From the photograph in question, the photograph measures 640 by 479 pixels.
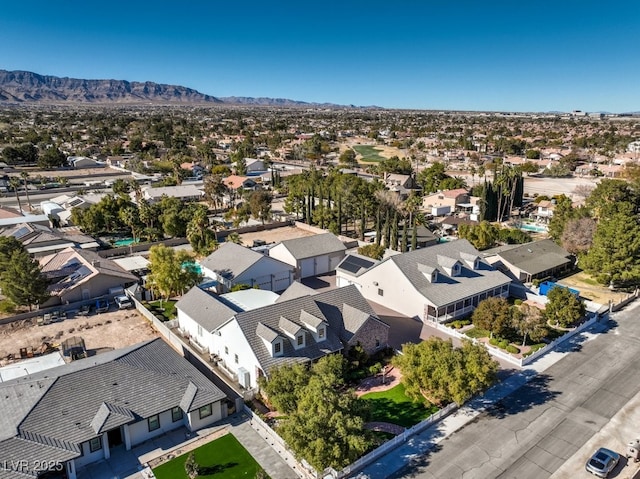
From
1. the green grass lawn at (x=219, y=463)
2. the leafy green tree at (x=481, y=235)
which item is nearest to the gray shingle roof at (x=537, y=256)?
the leafy green tree at (x=481, y=235)

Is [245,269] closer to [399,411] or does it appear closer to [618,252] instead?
[399,411]

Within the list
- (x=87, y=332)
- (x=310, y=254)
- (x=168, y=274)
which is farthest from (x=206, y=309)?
(x=310, y=254)

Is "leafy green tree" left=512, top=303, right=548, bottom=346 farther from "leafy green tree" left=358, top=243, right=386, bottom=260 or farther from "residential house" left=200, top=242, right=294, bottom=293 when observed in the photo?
"residential house" left=200, top=242, right=294, bottom=293

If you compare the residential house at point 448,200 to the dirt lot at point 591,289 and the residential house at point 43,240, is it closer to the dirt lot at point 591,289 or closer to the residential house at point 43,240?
the dirt lot at point 591,289

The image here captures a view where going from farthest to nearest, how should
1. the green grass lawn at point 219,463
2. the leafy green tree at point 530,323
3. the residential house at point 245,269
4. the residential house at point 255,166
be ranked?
the residential house at point 255,166, the residential house at point 245,269, the leafy green tree at point 530,323, the green grass lawn at point 219,463

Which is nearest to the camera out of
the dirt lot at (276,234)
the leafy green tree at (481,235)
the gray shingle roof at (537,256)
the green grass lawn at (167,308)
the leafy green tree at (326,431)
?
the leafy green tree at (326,431)

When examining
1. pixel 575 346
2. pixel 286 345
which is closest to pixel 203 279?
pixel 286 345

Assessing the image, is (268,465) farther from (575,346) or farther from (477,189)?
(477,189)
